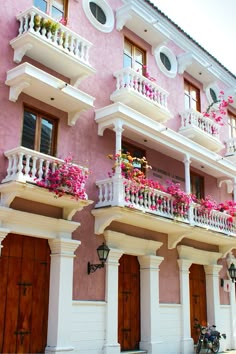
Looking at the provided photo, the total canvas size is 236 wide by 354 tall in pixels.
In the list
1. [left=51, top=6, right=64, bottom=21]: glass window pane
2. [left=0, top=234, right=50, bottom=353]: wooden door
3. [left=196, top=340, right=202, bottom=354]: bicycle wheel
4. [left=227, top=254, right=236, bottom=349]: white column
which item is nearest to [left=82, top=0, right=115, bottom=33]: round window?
[left=51, top=6, right=64, bottom=21]: glass window pane

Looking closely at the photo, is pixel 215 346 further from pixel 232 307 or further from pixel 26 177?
pixel 26 177

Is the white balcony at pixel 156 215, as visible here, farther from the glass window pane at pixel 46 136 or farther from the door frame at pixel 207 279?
the glass window pane at pixel 46 136

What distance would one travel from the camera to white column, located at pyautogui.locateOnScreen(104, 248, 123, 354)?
12279 millimetres

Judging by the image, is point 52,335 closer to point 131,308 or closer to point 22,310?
point 22,310

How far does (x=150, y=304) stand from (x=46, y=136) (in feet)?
18.9

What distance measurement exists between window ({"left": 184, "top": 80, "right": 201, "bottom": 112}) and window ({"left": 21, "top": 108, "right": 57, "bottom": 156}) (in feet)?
23.9

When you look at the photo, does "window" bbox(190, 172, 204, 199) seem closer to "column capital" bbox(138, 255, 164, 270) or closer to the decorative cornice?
the decorative cornice

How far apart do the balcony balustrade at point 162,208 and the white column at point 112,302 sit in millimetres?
1178

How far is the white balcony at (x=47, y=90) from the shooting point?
36.9ft

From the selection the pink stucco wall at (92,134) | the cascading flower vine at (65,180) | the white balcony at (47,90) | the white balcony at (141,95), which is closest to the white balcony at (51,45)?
the pink stucco wall at (92,134)

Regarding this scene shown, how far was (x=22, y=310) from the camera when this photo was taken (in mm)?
10953

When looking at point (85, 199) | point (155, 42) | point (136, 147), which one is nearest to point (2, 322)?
point (85, 199)

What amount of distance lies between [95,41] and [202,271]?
891cm

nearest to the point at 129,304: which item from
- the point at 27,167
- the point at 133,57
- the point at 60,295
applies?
the point at 60,295
